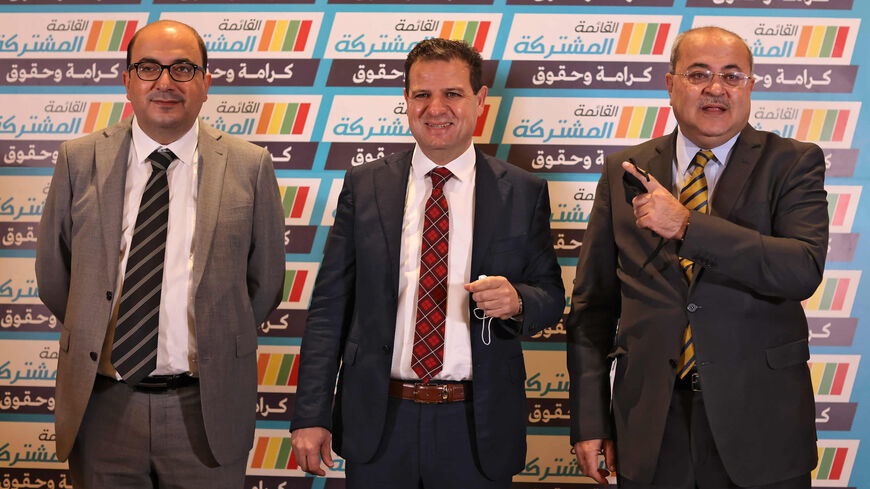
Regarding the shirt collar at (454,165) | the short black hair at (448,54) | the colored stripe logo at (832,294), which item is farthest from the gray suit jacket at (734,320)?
the colored stripe logo at (832,294)

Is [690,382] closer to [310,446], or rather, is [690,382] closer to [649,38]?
[310,446]

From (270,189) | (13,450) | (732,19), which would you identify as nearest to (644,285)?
(270,189)

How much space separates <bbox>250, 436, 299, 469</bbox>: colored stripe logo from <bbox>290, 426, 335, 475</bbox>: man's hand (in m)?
1.27

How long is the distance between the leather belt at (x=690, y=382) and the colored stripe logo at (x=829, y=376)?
167 centimetres

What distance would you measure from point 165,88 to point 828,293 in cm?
307

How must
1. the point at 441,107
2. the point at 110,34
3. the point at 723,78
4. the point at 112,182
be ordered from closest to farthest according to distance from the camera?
the point at 723,78, the point at 441,107, the point at 112,182, the point at 110,34

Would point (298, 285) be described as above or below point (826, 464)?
above

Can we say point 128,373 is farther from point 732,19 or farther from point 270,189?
point 732,19

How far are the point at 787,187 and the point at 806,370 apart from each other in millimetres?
572

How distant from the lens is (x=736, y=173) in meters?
2.31

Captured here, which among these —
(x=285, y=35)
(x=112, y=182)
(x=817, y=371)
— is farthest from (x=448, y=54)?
(x=817, y=371)

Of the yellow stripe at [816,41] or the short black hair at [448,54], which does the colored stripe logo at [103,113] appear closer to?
the short black hair at [448,54]

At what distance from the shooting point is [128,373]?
2.49 m

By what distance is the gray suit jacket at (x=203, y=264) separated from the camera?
8.37ft
